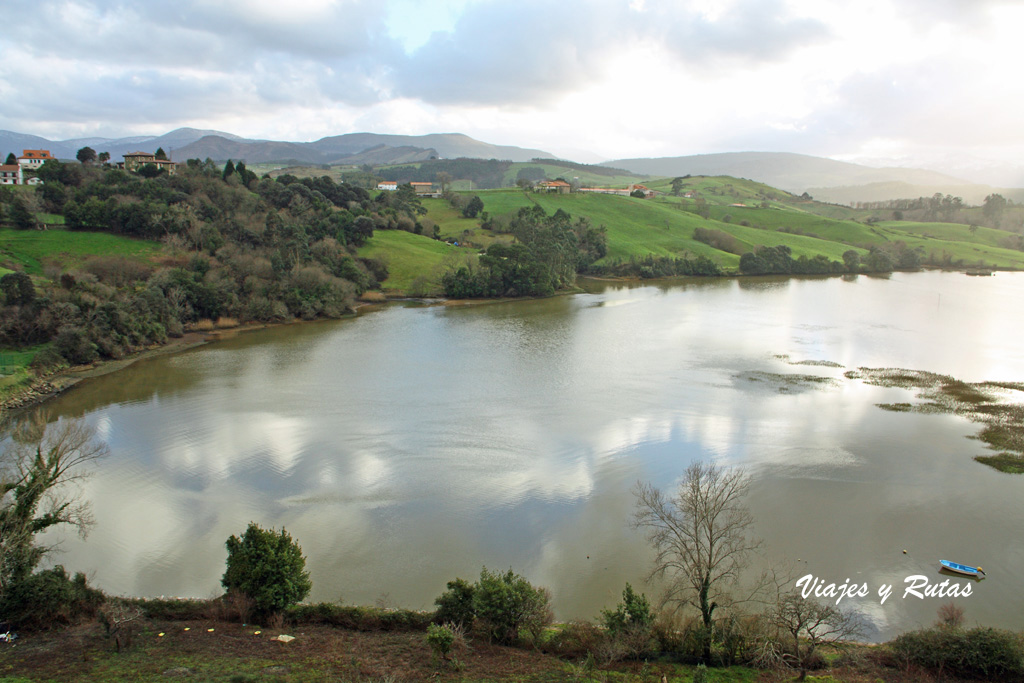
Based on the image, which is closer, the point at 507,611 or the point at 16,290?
the point at 507,611

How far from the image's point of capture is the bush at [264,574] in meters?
14.1

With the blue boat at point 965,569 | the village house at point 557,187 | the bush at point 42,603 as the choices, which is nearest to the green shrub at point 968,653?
the blue boat at point 965,569

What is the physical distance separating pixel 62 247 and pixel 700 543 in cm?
5774

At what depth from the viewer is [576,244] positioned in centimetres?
8194

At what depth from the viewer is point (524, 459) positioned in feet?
78.7

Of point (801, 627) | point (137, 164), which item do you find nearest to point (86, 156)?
point (137, 164)

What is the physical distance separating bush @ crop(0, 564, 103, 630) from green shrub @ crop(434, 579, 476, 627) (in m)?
8.40

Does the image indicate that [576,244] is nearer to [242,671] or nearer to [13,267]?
[13,267]

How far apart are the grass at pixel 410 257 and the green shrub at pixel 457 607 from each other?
52.0 m

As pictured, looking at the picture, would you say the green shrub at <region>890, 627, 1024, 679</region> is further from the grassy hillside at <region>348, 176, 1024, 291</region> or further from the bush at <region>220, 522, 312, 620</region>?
the grassy hillside at <region>348, 176, 1024, 291</region>

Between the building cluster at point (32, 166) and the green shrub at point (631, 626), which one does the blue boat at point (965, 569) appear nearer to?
the green shrub at point (631, 626)

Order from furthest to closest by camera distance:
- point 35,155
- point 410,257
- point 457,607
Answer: point 35,155 < point 410,257 < point 457,607

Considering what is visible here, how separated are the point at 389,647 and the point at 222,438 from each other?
53.8ft

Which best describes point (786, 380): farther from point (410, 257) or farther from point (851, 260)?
point (851, 260)
